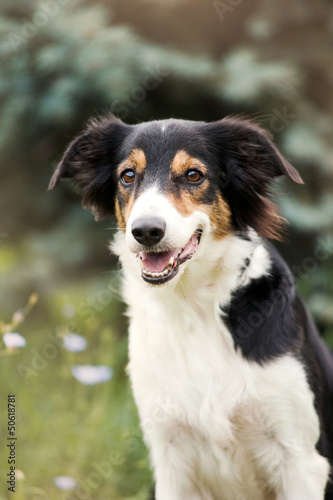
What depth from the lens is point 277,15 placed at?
530 cm

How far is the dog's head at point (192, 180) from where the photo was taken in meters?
2.80

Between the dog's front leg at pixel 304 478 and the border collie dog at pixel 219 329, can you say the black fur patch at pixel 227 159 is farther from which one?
the dog's front leg at pixel 304 478

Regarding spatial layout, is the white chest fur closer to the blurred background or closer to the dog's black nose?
the dog's black nose

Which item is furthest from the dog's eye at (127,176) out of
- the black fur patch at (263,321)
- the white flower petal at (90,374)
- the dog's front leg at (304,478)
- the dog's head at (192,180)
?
the dog's front leg at (304,478)

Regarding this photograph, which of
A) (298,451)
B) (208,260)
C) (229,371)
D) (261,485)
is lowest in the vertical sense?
(261,485)

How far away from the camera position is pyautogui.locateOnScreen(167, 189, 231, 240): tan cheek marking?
9.39ft

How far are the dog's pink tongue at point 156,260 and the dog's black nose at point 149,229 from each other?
0.45 feet

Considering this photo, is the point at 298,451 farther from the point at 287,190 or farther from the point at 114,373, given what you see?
the point at 287,190

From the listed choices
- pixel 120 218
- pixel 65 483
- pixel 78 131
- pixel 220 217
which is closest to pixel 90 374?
pixel 65 483

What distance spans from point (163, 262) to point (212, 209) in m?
0.38

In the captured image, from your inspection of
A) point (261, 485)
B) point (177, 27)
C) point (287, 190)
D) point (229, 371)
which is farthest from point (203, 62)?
point (261, 485)

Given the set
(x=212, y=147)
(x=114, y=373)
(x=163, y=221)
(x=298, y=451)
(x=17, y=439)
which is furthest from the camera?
(x=114, y=373)

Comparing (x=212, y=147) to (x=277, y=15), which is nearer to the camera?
(x=212, y=147)

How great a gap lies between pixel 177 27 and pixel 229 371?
341cm
